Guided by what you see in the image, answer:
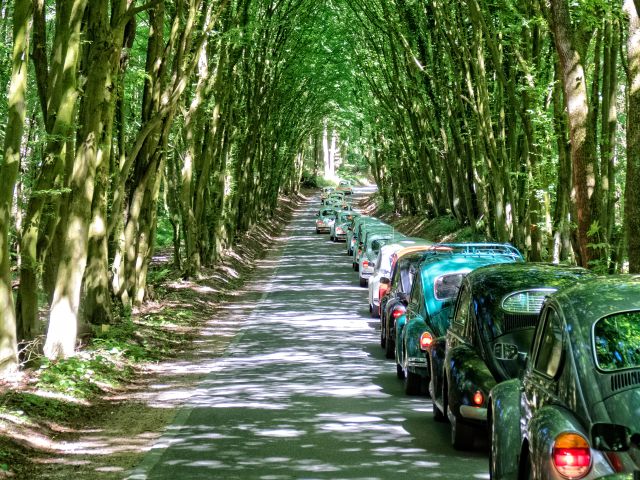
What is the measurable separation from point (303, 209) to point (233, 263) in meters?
55.0

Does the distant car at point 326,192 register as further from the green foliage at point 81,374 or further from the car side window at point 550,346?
the car side window at point 550,346

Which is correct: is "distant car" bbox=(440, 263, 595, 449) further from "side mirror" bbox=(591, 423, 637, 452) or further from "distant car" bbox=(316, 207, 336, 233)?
"distant car" bbox=(316, 207, 336, 233)

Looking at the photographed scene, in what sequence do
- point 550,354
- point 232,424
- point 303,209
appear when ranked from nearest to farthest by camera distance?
point 550,354 < point 232,424 < point 303,209

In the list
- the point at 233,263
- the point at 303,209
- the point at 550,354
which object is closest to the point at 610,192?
the point at 550,354

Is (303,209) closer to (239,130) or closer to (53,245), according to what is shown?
(239,130)

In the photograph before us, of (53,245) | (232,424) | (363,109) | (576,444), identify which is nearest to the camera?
(576,444)

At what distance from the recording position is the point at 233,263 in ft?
120

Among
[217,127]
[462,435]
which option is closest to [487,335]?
[462,435]

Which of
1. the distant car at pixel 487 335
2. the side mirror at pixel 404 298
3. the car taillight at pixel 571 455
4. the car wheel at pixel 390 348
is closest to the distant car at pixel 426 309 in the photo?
the side mirror at pixel 404 298

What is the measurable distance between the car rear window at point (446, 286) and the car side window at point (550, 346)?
6776 millimetres

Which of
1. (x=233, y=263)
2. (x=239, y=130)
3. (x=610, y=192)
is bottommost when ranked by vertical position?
(x=233, y=263)

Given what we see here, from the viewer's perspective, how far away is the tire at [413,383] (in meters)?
13.0

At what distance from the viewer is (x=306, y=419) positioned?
11367 mm

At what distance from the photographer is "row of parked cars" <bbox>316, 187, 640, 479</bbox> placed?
5.29 m
